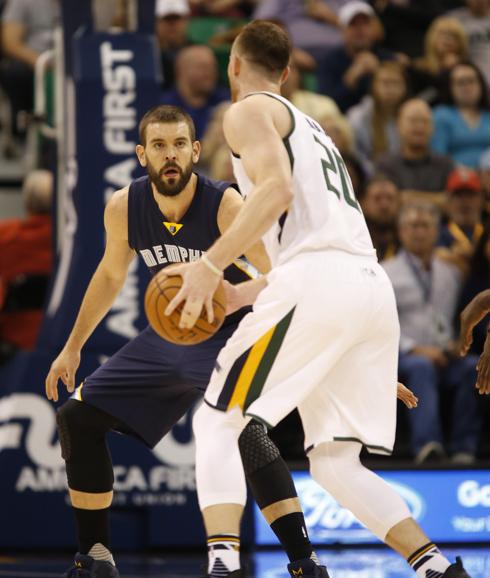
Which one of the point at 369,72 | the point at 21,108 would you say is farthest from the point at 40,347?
the point at 369,72

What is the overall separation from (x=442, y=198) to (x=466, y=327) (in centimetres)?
433

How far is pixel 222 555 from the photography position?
4281mm

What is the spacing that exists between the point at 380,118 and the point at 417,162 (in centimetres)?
70

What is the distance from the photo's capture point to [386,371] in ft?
14.5

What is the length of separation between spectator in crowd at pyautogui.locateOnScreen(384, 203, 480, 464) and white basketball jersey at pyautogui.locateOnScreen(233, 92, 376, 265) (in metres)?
3.34

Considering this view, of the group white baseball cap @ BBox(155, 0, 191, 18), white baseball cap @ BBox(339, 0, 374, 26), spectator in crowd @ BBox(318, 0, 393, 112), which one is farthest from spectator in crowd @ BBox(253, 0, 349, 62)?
white baseball cap @ BBox(155, 0, 191, 18)

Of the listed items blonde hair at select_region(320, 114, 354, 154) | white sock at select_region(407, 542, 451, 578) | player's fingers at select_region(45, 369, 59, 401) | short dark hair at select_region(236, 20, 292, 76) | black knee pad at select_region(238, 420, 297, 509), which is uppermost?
short dark hair at select_region(236, 20, 292, 76)

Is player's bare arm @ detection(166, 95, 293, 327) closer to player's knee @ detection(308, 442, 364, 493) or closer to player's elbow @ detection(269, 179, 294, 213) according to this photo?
player's elbow @ detection(269, 179, 294, 213)

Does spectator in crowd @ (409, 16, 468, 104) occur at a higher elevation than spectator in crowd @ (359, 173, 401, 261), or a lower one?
higher

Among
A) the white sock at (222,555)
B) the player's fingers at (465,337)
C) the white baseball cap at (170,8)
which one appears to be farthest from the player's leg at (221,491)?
the white baseball cap at (170,8)

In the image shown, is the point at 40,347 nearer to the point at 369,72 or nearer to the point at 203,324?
the point at 203,324

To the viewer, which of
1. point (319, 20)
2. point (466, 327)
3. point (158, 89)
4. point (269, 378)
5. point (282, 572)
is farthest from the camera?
point (319, 20)

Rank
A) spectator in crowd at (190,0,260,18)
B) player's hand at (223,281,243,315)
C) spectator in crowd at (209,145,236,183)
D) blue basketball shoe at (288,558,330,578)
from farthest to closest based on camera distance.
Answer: spectator in crowd at (190,0,260,18), spectator in crowd at (209,145,236,183), blue basketball shoe at (288,558,330,578), player's hand at (223,281,243,315)

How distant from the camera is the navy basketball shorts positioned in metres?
5.04
